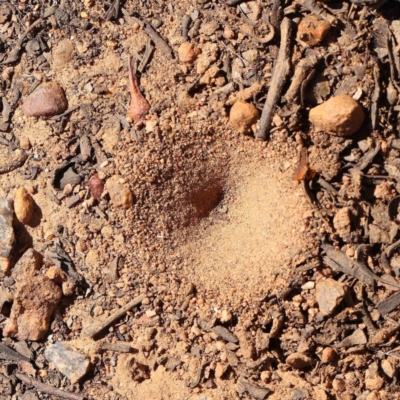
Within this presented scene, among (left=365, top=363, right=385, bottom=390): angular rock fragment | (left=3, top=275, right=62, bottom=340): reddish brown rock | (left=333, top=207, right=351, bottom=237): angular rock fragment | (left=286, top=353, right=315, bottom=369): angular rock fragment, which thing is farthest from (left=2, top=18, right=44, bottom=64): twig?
(left=365, top=363, right=385, bottom=390): angular rock fragment

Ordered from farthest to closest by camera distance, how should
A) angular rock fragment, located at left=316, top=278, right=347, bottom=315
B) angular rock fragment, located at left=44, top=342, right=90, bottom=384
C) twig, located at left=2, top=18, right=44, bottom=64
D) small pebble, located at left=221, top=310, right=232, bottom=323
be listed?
1. twig, located at left=2, top=18, right=44, bottom=64
2. angular rock fragment, located at left=44, top=342, right=90, bottom=384
3. small pebble, located at left=221, top=310, right=232, bottom=323
4. angular rock fragment, located at left=316, top=278, right=347, bottom=315

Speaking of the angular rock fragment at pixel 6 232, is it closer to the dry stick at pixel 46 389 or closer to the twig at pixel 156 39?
the dry stick at pixel 46 389

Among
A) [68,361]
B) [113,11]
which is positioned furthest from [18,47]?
[68,361]

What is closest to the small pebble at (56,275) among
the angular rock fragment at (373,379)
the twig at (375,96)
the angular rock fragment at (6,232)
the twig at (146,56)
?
the angular rock fragment at (6,232)

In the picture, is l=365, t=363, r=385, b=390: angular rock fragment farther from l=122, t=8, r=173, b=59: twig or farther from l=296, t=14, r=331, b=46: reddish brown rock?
l=122, t=8, r=173, b=59: twig

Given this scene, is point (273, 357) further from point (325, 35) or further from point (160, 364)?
point (325, 35)
